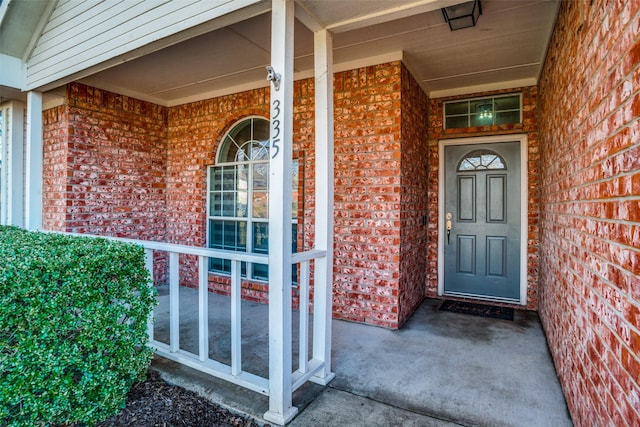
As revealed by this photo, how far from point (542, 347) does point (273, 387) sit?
95.3 inches

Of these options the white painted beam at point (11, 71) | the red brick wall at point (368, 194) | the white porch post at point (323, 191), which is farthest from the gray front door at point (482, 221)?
the white painted beam at point (11, 71)

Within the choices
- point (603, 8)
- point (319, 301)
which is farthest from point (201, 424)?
point (603, 8)

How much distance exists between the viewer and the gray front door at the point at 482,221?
423cm

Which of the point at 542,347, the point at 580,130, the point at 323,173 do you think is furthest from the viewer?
the point at 542,347

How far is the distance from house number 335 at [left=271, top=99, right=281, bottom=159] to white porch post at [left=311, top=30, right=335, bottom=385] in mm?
443

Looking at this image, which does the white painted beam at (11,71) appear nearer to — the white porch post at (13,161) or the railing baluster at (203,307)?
the white porch post at (13,161)

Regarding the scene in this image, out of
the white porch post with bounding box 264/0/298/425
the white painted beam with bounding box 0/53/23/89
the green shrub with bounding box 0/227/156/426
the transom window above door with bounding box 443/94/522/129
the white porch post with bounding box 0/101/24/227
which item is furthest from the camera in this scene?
the white porch post with bounding box 0/101/24/227

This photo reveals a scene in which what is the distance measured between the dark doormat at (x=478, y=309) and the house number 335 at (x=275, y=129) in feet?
10.0

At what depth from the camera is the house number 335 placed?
2.04 meters

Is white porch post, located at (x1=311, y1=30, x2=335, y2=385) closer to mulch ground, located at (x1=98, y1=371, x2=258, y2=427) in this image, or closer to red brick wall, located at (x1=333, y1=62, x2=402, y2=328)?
mulch ground, located at (x1=98, y1=371, x2=258, y2=427)

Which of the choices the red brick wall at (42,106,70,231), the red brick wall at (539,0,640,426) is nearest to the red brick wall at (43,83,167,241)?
the red brick wall at (42,106,70,231)

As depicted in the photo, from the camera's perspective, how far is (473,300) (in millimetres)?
4410

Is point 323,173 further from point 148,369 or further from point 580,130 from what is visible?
point 148,369

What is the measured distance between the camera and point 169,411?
Answer: 7.04ft
